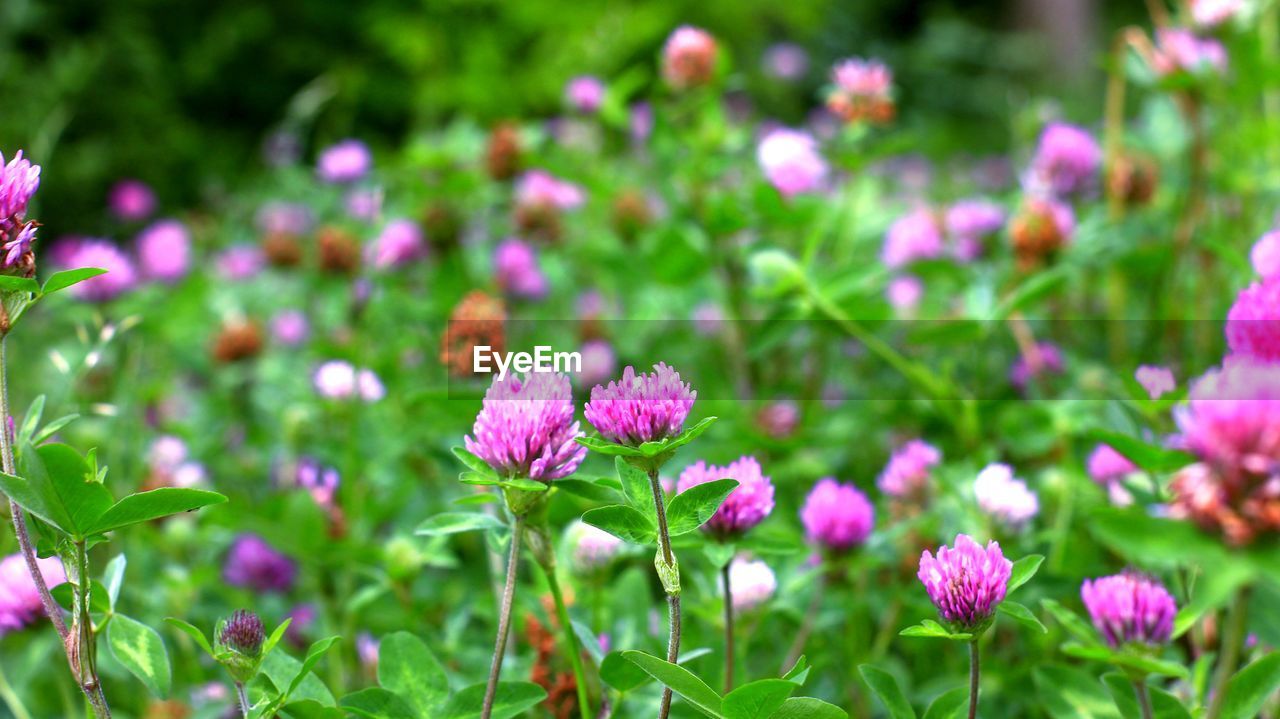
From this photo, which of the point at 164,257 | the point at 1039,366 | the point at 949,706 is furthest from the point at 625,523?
the point at 164,257

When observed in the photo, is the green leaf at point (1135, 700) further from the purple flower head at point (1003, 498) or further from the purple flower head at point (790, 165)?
the purple flower head at point (790, 165)

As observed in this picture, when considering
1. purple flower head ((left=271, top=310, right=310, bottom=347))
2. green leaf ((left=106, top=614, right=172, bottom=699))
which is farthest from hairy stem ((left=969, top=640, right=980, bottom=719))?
purple flower head ((left=271, top=310, right=310, bottom=347))

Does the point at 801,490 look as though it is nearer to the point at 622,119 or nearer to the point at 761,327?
the point at 761,327

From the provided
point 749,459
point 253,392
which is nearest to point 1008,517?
point 749,459

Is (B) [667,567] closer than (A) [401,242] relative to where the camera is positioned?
Yes

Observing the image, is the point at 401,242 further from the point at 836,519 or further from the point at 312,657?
the point at 312,657

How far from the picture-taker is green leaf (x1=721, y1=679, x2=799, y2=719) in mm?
569

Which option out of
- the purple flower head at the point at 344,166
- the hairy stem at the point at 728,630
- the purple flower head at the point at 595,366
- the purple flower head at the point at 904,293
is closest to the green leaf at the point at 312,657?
the hairy stem at the point at 728,630

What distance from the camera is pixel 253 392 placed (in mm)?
1546

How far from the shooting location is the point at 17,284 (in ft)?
1.83

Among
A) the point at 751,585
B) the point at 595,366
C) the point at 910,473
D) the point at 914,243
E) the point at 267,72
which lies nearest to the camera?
the point at 751,585

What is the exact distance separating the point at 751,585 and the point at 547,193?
1.06 meters

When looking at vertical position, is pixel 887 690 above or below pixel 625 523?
below

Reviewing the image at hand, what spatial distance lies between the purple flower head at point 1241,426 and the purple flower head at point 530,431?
299 mm
